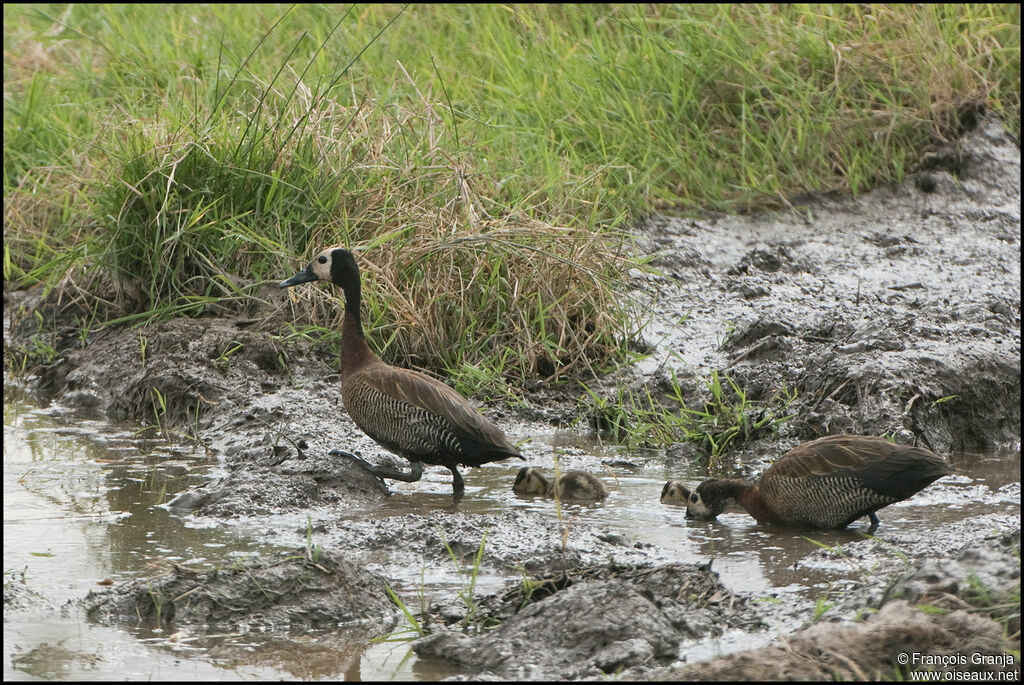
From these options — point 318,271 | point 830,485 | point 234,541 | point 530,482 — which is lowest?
point 234,541

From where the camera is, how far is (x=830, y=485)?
222 inches

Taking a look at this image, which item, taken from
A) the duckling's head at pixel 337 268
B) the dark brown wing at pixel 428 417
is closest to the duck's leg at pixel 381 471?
the dark brown wing at pixel 428 417

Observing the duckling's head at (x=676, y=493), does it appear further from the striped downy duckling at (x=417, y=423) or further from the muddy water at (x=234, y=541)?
the striped downy duckling at (x=417, y=423)

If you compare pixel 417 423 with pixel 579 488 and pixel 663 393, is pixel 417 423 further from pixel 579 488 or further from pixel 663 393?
pixel 663 393

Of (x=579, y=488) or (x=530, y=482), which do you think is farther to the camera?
(x=530, y=482)

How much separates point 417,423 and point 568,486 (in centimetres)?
75

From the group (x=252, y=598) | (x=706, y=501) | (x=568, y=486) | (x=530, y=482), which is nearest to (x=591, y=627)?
(x=252, y=598)

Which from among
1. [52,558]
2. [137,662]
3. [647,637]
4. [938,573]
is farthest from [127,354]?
[938,573]

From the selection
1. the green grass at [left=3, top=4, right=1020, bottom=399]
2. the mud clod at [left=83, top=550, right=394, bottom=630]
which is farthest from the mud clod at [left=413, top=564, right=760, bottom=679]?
the green grass at [left=3, top=4, right=1020, bottom=399]

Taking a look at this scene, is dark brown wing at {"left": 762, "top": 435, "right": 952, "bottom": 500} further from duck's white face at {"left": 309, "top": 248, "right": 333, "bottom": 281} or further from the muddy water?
duck's white face at {"left": 309, "top": 248, "right": 333, "bottom": 281}

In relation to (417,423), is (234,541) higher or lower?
lower

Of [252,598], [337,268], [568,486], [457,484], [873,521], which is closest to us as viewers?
[252,598]

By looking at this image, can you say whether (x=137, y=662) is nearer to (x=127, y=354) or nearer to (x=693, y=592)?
(x=693, y=592)

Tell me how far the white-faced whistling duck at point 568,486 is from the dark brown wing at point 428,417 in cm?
16
